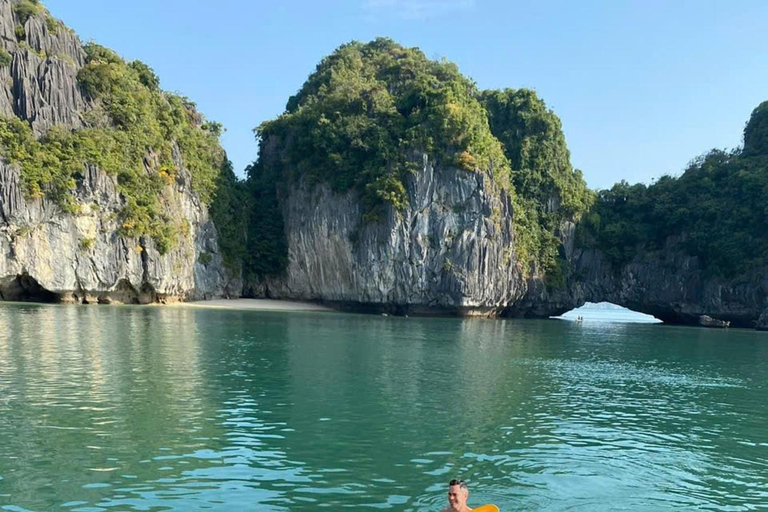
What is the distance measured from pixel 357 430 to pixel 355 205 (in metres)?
49.8

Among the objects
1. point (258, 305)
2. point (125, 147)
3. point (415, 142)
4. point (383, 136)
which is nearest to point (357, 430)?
point (415, 142)

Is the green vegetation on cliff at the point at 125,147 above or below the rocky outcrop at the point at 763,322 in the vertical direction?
above

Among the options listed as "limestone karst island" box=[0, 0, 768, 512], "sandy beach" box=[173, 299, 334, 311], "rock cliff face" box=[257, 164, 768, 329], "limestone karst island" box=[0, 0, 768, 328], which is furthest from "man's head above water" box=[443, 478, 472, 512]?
"sandy beach" box=[173, 299, 334, 311]

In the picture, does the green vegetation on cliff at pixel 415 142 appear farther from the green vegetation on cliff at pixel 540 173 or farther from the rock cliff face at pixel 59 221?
the rock cliff face at pixel 59 221

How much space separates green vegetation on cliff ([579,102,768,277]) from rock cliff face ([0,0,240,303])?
46.2 meters

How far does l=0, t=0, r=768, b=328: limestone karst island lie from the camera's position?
50.7 meters

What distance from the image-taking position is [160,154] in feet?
194

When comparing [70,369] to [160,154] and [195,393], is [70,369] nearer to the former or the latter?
[195,393]

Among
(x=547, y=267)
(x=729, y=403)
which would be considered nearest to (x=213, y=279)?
(x=547, y=267)

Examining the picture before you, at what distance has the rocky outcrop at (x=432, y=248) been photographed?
59.8 m

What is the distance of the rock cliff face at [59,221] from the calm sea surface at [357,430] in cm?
2433

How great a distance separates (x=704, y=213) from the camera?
→ 63812mm

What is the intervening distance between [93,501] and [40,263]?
45.1m

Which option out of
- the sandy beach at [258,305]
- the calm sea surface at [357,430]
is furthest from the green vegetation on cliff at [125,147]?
the calm sea surface at [357,430]
